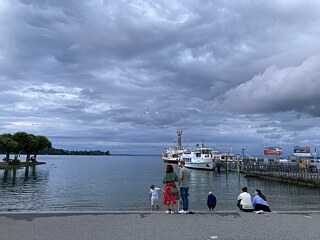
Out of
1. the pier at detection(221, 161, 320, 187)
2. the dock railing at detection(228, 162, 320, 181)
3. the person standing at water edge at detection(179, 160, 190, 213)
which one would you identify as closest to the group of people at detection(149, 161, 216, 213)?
the person standing at water edge at detection(179, 160, 190, 213)

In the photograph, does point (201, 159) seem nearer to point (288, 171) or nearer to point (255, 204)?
point (288, 171)

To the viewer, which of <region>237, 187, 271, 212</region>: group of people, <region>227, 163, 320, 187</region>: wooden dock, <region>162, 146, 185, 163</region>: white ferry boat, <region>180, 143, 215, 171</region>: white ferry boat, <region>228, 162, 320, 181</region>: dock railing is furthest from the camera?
<region>162, 146, 185, 163</region>: white ferry boat

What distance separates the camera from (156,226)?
9.70 meters

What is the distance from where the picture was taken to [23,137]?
102 metres

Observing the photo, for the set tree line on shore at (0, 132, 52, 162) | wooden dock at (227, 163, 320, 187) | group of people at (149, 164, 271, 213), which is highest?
tree line on shore at (0, 132, 52, 162)

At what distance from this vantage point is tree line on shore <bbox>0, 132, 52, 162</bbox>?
8638 cm

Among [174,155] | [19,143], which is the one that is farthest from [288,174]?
[174,155]

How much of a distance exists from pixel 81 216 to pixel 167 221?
302 cm

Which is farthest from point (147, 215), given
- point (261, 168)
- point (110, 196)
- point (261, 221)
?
point (261, 168)

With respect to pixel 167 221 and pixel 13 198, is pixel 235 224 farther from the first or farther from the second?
pixel 13 198

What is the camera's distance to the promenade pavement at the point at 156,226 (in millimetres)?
8609

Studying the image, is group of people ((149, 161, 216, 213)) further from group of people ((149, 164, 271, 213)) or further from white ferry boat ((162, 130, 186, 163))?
white ferry boat ((162, 130, 186, 163))

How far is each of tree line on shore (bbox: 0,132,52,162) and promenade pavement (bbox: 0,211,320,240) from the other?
82.2 m

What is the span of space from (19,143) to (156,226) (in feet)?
322
